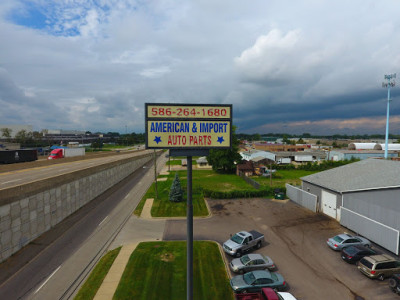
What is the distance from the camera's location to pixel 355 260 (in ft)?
→ 58.4

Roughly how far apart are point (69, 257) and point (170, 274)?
360 inches

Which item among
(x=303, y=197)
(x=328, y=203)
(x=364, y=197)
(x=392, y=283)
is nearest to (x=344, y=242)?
(x=392, y=283)

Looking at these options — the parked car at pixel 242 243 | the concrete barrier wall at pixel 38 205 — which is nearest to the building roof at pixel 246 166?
the concrete barrier wall at pixel 38 205

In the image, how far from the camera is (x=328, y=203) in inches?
1130

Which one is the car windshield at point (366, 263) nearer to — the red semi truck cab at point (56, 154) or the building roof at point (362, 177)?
the building roof at point (362, 177)

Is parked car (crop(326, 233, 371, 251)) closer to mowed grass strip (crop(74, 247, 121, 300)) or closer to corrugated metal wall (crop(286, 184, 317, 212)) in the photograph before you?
corrugated metal wall (crop(286, 184, 317, 212))

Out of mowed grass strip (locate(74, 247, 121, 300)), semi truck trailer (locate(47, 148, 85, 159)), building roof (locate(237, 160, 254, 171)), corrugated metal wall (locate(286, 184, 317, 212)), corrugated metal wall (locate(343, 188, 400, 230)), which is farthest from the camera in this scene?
building roof (locate(237, 160, 254, 171))

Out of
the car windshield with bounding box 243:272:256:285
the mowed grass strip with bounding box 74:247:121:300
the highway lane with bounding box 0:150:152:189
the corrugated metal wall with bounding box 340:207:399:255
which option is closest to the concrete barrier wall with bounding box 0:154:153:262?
the highway lane with bounding box 0:150:152:189

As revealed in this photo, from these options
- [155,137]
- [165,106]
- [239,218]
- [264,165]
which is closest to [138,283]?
[155,137]

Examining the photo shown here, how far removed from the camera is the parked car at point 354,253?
Answer: 58.1 ft

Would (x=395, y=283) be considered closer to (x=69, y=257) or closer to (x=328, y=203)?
(x=328, y=203)

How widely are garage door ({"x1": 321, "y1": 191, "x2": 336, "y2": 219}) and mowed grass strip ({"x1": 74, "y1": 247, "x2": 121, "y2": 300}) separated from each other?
2562 cm

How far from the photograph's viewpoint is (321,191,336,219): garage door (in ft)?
91.0

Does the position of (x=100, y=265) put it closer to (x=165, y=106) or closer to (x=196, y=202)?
(x=165, y=106)
